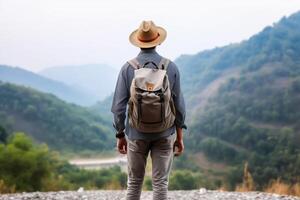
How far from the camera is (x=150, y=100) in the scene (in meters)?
2.74

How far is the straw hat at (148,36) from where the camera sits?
298 centimetres

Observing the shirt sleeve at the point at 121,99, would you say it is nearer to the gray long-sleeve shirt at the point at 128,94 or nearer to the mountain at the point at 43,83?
the gray long-sleeve shirt at the point at 128,94

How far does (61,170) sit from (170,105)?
92.5 feet

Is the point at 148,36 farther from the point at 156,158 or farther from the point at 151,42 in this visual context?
the point at 156,158

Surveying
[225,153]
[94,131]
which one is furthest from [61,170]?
[94,131]

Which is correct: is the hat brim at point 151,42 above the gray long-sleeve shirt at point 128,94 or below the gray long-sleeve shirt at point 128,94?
above

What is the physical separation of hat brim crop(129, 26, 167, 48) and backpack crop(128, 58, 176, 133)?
21 cm

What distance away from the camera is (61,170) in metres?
30.1

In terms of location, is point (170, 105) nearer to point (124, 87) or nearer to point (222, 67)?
point (124, 87)

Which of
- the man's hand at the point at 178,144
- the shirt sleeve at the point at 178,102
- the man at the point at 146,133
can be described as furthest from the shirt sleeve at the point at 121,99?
the man's hand at the point at 178,144

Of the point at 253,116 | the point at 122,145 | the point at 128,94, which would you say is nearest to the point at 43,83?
the point at 253,116

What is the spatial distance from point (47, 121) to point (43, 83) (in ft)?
311

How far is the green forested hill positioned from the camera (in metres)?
46.5

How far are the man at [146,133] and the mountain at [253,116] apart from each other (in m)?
18.1
